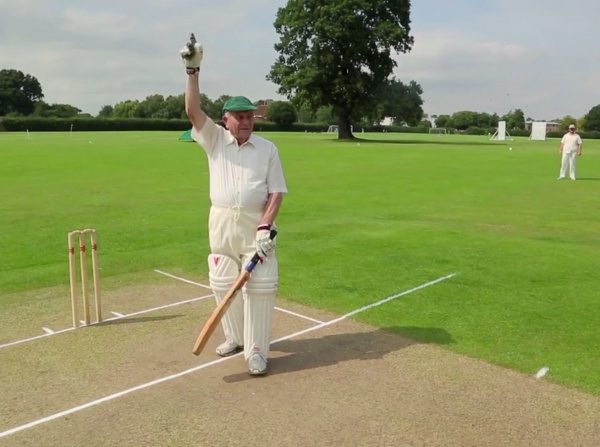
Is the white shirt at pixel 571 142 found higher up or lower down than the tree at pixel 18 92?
lower down

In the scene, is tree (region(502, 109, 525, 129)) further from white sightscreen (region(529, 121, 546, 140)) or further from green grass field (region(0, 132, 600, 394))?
green grass field (region(0, 132, 600, 394))

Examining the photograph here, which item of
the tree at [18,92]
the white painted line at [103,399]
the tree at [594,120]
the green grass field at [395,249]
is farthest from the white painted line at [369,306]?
the tree at [594,120]

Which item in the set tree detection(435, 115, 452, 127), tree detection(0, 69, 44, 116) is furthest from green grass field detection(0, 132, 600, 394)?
tree detection(435, 115, 452, 127)

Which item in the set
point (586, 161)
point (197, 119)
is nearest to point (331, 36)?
point (586, 161)

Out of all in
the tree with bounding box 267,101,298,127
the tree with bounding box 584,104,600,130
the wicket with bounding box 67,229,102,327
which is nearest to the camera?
the wicket with bounding box 67,229,102,327

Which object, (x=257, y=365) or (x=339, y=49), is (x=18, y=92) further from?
(x=257, y=365)

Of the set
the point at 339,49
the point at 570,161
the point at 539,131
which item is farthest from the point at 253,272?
the point at 539,131

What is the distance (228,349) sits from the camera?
18.0 ft

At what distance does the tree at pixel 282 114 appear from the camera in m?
106

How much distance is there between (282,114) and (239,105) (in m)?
103

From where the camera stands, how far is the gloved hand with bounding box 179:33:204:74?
4836mm

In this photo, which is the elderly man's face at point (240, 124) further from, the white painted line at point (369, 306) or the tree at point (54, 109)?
the tree at point (54, 109)

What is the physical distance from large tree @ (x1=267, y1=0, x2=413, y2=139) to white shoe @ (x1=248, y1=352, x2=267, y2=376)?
4997cm

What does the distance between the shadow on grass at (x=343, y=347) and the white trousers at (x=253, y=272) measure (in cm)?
29
